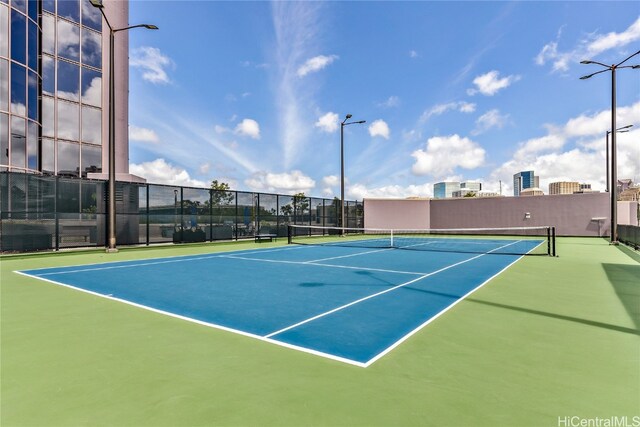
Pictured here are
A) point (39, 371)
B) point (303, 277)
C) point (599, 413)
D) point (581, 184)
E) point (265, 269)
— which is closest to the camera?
point (599, 413)

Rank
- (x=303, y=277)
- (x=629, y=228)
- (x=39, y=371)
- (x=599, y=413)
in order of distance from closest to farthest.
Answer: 1. (x=599, y=413)
2. (x=39, y=371)
3. (x=303, y=277)
4. (x=629, y=228)

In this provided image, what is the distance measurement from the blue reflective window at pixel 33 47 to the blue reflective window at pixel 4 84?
2.50 metres

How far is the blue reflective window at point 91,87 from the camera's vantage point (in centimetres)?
2661

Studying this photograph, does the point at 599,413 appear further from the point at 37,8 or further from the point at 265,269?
the point at 37,8

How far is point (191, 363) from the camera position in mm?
3707

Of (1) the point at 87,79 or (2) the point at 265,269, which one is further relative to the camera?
(1) the point at 87,79

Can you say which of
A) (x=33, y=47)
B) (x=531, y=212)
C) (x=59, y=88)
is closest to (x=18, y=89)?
(x=33, y=47)

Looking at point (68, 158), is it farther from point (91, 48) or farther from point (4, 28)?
point (91, 48)

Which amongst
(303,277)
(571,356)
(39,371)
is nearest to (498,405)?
(571,356)

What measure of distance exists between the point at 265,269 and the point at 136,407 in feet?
25.4

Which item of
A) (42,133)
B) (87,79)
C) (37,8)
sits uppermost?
(37,8)

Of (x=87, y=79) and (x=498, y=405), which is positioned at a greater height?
(x=87, y=79)

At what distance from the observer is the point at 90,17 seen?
27391 millimetres

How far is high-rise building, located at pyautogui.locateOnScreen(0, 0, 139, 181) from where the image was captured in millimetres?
20656
